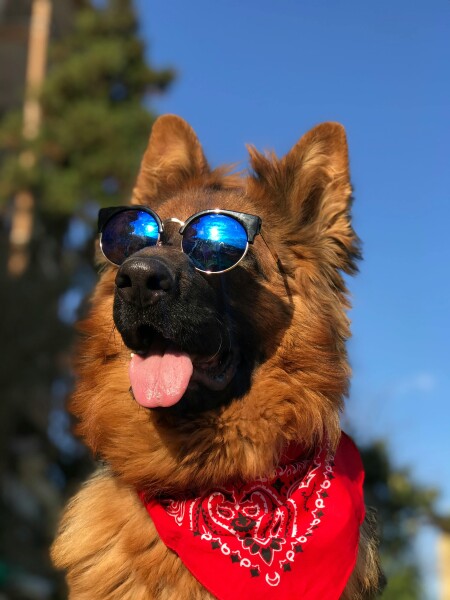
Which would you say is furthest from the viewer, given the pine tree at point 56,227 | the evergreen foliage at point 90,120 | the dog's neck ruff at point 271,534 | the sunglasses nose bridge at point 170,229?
the evergreen foliage at point 90,120

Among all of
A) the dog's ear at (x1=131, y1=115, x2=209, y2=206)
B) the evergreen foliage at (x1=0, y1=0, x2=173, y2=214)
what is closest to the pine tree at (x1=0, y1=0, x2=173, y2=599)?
the evergreen foliage at (x1=0, y1=0, x2=173, y2=214)

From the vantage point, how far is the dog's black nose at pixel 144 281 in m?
3.38

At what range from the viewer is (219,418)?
374 cm

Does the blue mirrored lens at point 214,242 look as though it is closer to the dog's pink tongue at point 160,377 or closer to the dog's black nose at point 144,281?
the dog's black nose at point 144,281

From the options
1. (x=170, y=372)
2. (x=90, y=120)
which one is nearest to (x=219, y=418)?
(x=170, y=372)

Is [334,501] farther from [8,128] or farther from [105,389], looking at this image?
[8,128]

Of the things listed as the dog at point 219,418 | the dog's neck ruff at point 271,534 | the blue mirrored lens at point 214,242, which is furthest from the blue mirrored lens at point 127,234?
the dog's neck ruff at point 271,534

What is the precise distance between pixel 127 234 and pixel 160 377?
98 cm

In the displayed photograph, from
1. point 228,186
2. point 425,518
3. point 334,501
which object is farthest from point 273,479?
point 425,518

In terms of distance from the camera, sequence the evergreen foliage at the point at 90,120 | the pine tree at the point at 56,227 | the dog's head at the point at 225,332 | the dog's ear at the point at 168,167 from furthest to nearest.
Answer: the evergreen foliage at the point at 90,120 < the pine tree at the point at 56,227 < the dog's ear at the point at 168,167 < the dog's head at the point at 225,332

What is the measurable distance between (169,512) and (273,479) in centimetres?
60

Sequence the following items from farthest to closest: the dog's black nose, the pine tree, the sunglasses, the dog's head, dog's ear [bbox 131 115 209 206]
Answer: the pine tree < dog's ear [bbox 131 115 209 206] < the sunglasses < the dog's head < the dog's black nose

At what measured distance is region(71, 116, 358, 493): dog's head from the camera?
3.60m

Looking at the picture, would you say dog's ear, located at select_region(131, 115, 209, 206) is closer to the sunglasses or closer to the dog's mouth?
the sunglasses
